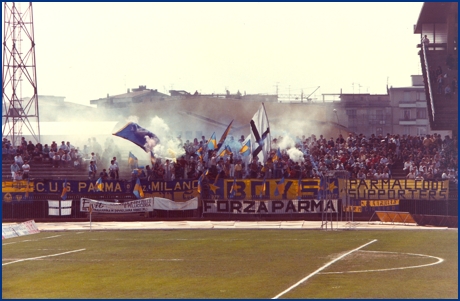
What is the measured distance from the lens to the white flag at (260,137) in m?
50.2

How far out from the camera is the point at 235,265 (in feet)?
81.4

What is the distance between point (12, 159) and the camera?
55.4m

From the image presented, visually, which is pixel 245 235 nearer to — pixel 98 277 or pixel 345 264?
pixel 345 264

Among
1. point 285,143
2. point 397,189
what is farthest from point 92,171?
point 397,189

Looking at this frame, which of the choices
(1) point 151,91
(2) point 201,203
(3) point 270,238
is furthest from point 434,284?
(1) point 151,91

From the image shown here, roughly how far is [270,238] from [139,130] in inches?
823

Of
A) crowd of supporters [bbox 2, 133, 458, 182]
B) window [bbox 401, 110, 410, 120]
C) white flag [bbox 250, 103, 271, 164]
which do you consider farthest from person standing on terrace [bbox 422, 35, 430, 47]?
window [bbox 401, 110, 410, 120]

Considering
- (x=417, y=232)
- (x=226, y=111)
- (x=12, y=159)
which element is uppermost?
(x=226, y=111)

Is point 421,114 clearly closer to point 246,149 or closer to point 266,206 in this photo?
point 246,149

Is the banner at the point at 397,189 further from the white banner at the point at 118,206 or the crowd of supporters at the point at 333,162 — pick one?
the white banner at the point at 118,206

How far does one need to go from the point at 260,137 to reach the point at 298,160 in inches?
167

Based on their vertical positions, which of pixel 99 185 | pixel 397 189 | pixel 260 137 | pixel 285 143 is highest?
pixel 260 137

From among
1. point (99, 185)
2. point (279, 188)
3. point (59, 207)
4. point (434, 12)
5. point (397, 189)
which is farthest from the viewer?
point (434, 12)

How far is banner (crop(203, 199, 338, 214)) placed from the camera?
45219 mm
